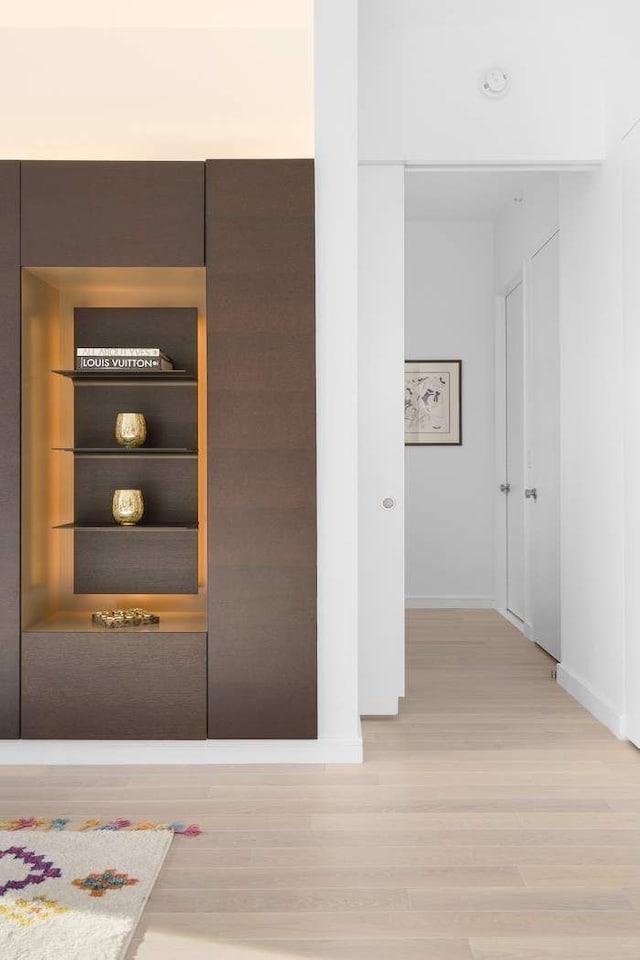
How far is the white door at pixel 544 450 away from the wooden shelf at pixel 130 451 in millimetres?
2403

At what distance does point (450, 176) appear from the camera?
18.0 ft

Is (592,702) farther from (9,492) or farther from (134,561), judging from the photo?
(9,492)

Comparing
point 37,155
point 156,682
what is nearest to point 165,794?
point 156,682

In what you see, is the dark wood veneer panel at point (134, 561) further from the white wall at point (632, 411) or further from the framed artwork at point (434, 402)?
the framed artwork at point (434, 402)

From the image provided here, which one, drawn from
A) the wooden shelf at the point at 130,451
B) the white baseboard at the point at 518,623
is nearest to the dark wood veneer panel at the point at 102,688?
the wooden shelf at the point at 130,451

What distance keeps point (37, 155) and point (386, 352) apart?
1.68 metres

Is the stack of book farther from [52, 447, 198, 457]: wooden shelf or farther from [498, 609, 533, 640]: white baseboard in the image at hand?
[498, 609, 533, 640]: white baseboard

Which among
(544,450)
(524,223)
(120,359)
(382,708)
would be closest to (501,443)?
(544,450)

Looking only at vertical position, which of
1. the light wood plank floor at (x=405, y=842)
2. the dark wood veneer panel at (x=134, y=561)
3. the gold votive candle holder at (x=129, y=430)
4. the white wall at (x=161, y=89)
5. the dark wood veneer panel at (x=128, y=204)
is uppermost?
the white wall at (x=161, y=89)

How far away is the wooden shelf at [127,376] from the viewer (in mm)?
3332

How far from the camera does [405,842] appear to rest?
8.23ft

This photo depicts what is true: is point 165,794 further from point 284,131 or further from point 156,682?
point 284,131

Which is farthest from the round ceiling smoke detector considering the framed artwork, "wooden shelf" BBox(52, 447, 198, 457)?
the framed artwork

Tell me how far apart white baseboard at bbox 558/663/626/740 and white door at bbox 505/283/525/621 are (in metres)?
1.51
